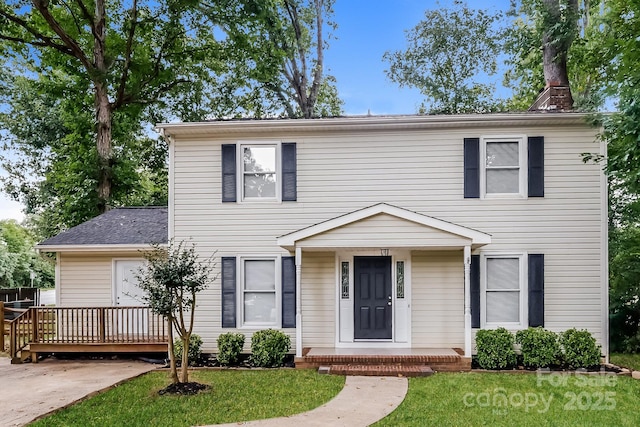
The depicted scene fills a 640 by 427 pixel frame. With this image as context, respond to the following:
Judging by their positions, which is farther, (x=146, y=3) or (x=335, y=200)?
(x=146, y=3)

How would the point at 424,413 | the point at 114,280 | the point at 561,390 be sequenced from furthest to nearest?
the point at 114,280 → the point at 561,390 → the point at 424,413

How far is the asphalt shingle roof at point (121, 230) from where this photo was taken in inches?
421

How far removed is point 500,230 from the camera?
946 cm

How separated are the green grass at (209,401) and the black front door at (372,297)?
1828 millimetres

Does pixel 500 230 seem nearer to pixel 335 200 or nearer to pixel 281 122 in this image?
pixel 335 200

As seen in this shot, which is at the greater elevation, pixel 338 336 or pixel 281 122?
pixel 281 122

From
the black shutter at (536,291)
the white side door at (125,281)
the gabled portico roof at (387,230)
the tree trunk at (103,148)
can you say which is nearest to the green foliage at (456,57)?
the black shutter at (536,291)

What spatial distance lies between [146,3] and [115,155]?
684 cm

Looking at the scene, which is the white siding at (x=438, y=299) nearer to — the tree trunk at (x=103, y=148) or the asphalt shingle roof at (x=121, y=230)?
the asphalt shingle roof at (x=121, y=230)

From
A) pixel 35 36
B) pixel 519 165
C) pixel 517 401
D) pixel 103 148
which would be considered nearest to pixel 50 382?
pixel 517 401

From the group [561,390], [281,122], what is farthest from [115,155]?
[561,390]

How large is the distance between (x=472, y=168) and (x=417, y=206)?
1469mm

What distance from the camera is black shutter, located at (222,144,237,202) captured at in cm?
978

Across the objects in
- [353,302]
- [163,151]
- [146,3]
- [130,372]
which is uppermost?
[146,3]
